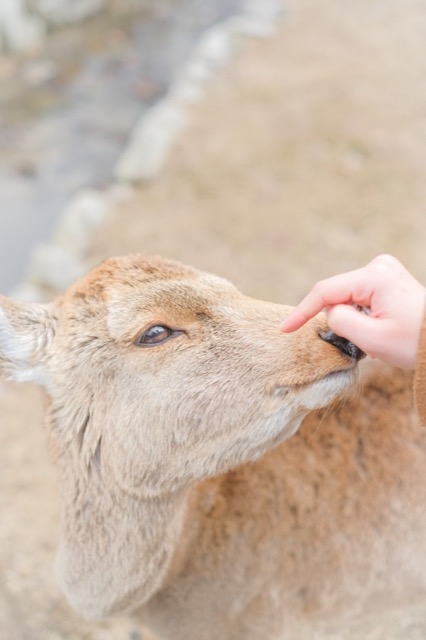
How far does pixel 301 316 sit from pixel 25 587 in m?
3.10

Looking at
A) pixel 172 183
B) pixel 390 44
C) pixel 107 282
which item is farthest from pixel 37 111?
pixel 107 282

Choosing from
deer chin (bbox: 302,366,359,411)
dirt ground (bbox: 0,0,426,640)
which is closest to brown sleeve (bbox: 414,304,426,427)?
deer chin (bbox: 302,366,359,411)

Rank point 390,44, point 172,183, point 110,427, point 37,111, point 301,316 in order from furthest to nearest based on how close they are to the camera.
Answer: point 390,44 < point 37,111 < point 172,183 < point 110,427 < point 301,316

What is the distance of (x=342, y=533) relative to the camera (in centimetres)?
324

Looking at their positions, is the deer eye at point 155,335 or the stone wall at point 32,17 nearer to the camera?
the deer eye at point 155,335

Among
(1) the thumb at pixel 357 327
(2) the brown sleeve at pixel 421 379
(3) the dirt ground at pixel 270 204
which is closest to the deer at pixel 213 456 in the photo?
(1) the thumb at pixel 357 327

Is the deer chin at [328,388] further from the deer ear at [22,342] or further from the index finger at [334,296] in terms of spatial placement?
the deer ear at [22,342]

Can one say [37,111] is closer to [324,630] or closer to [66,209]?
[66,209]

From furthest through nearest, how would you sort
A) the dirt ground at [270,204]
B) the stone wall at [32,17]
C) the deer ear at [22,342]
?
the stone wall at [32,17] < the dirt ground at [270,204] < the deer ear at [22,342]

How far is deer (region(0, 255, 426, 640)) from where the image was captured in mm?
2434

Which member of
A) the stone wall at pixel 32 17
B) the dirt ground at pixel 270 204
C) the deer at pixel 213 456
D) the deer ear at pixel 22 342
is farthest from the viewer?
the stone wall at pixel 32 17

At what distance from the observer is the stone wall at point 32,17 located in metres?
10.2

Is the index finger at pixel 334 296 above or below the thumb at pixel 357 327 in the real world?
above

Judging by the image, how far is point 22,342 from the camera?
8.59ft
